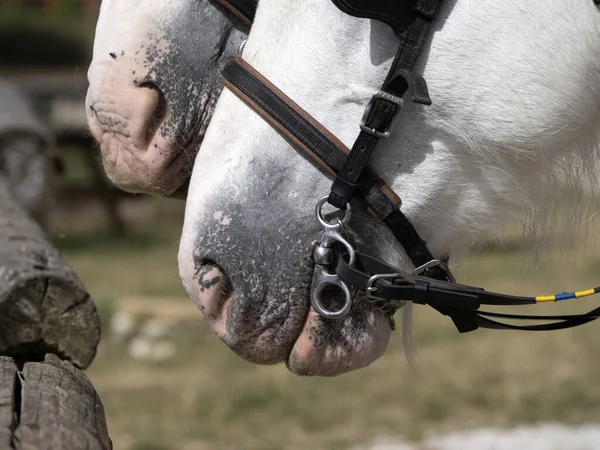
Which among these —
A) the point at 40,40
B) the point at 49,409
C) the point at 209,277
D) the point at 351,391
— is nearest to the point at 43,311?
the point at 209,277

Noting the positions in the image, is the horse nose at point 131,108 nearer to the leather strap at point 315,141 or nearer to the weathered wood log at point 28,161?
the leather strap at point 315,141

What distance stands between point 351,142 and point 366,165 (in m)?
0.05

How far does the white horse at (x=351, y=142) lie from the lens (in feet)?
6.13

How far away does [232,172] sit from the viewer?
191cm

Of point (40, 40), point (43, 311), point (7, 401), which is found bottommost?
point (40, 40)

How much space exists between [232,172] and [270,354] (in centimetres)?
38

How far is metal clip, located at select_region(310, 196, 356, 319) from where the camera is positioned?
6.16 ft

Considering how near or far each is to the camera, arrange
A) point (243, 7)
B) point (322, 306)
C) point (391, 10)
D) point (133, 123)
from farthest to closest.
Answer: point (243, 7) → point (133, 123) → point (322, 306) → point (391, 10)

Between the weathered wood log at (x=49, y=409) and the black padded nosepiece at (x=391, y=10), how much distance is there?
0.82 m

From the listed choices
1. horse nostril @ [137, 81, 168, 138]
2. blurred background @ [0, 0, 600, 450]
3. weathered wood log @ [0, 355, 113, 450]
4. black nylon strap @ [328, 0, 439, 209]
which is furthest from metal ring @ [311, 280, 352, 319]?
horse nostril @ [137, 81, 168, 138]

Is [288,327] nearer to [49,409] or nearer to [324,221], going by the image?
[324,221]

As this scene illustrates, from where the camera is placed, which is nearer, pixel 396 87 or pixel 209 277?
pixel 396 87

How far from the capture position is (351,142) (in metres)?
1.89

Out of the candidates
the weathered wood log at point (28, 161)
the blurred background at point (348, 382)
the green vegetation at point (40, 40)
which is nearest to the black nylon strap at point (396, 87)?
the blurred background at point (348, 382)
